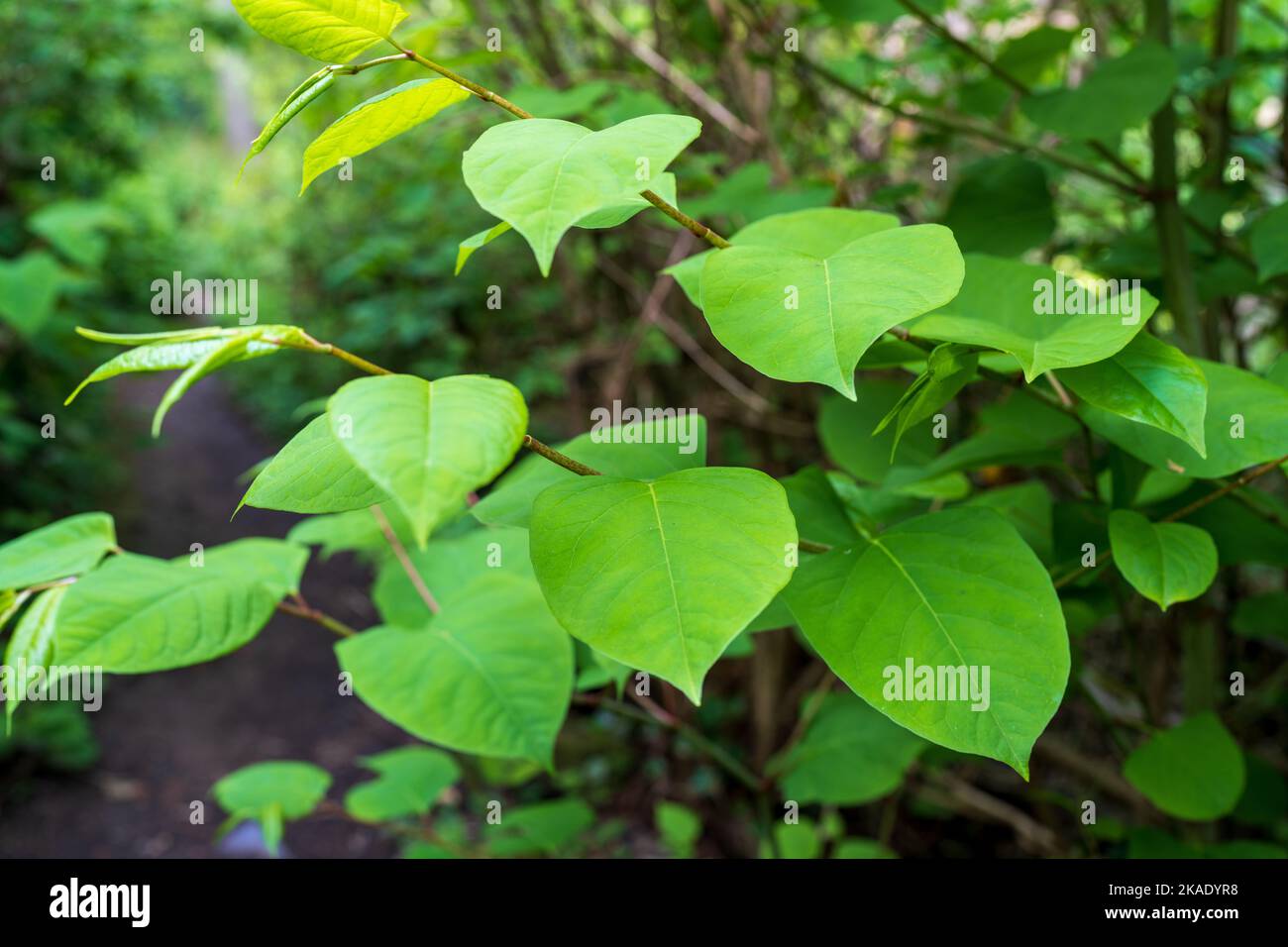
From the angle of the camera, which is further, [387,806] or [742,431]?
[742,431]

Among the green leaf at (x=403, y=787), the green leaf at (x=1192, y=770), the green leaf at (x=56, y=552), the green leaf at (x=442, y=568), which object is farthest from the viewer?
the green leaf at (x=403, y=787)

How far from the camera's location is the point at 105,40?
4.37 m

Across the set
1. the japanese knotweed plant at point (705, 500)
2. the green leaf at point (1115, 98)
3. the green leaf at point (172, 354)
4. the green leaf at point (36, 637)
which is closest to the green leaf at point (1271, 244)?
the green leaf at point (1115, 98)

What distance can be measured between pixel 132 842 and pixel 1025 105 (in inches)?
151

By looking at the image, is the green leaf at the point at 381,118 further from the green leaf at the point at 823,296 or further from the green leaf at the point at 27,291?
the green leaf at the point at 27,291

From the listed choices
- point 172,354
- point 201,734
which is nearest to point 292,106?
point 172,354

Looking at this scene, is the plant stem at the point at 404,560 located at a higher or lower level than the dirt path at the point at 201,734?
higher

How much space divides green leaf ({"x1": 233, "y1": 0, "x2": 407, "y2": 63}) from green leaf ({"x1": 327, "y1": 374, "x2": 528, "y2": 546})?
0.88ft

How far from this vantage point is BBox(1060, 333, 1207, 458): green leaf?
58 centimetres

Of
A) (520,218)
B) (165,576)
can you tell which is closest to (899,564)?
(520,218)

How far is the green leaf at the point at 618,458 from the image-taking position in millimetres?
673

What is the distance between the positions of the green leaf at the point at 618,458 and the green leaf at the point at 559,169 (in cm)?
24

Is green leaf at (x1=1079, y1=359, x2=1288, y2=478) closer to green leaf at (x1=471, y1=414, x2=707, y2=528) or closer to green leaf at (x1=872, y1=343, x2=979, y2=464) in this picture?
green leaf at (x1=872, y1=343, x2=979, y2=464)

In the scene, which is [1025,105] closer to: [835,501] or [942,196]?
[835,501]
